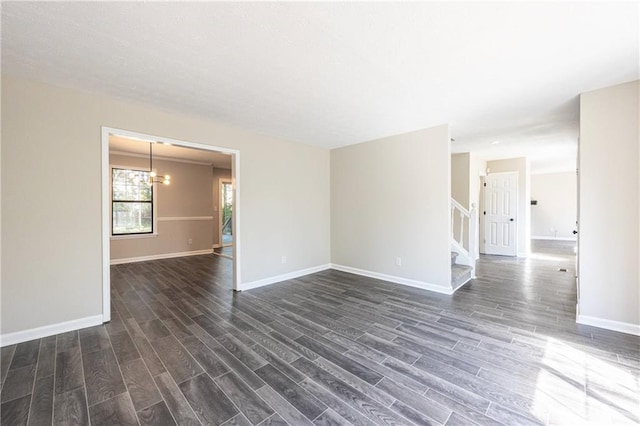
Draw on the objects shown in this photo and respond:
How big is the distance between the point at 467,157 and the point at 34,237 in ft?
24.1

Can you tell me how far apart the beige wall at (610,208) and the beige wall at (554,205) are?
8.87 meters

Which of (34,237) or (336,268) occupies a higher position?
(34,237)

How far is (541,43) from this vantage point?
6.33 ft

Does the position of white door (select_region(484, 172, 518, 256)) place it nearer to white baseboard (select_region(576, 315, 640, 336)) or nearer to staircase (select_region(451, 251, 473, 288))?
staircase (select_region(451, 251, 473, 288))

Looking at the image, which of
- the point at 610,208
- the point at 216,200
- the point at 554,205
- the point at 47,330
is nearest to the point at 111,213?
the point at 216,200

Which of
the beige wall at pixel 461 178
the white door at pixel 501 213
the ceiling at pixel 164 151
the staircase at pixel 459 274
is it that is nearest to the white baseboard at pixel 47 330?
the ceiling at pixel 164 151

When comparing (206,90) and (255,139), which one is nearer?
(206,90)

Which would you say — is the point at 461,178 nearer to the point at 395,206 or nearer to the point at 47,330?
the point at 395,206

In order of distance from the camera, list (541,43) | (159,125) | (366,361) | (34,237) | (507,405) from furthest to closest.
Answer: (159,125), (34,237), (366,361), (541,43), (507,405)

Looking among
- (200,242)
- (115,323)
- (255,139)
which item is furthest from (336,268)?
(200,242)

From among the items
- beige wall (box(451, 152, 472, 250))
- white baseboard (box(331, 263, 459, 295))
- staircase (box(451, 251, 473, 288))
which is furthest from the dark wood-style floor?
beige wall (box(451, 152, 472, 250))

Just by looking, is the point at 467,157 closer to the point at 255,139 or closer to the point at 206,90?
the point at 255,139

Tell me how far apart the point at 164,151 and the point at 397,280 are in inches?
229

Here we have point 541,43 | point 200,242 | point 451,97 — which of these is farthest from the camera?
point 200,242
